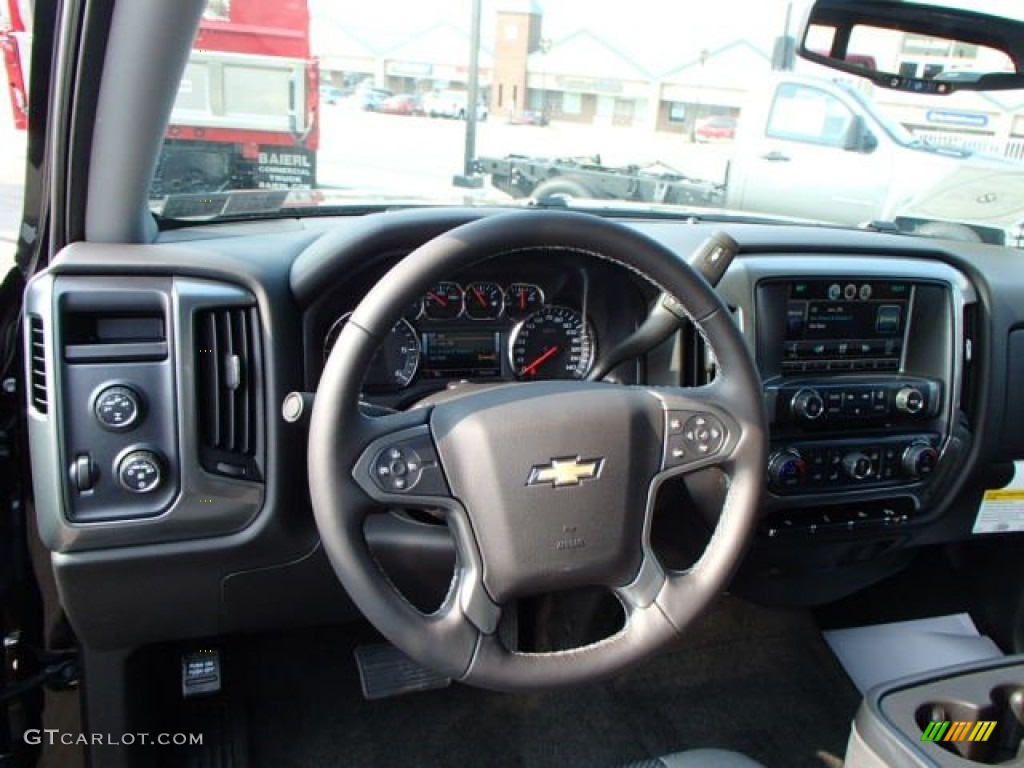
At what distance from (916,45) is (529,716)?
2.02 m

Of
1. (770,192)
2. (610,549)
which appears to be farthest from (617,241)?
(770,192)

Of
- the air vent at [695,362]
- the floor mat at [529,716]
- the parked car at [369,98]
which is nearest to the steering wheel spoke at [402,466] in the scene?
the air vent at [695,362]

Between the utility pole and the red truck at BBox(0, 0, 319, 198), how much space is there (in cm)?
45

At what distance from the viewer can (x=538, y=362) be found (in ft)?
6.48

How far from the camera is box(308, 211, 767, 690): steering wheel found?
1.36 meters

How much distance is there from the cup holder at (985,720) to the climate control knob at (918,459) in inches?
25.2

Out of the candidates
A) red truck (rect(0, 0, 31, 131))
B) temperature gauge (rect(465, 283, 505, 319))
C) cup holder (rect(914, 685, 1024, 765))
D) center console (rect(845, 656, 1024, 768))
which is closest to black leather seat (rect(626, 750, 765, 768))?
center console (rect(845, 656, 1024, 768))

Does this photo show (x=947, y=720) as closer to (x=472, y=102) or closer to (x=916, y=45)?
(x=916, y=45)

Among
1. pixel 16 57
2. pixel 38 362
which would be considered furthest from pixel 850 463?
pixel 16 57

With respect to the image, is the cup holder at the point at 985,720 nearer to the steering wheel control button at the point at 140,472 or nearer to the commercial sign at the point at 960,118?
the steering wheel control button at the point at 140,472

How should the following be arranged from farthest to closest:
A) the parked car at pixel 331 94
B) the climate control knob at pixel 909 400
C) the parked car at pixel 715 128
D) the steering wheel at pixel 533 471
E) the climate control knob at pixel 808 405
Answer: the parked car at pixel 715 128 → the parked car at pixel 331 94 → the climate control knob at pixel 909 400 → the climate control knob at pixel 808 405 → the steering wheel at pixel 533 471

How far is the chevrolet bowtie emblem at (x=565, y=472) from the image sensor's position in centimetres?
145

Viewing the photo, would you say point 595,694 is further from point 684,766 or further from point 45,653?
point 45,653

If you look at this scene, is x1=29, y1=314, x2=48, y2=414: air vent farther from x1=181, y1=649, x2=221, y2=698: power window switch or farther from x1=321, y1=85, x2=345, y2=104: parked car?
x1=321, y1=85, x2=345, y2=104: parked car
